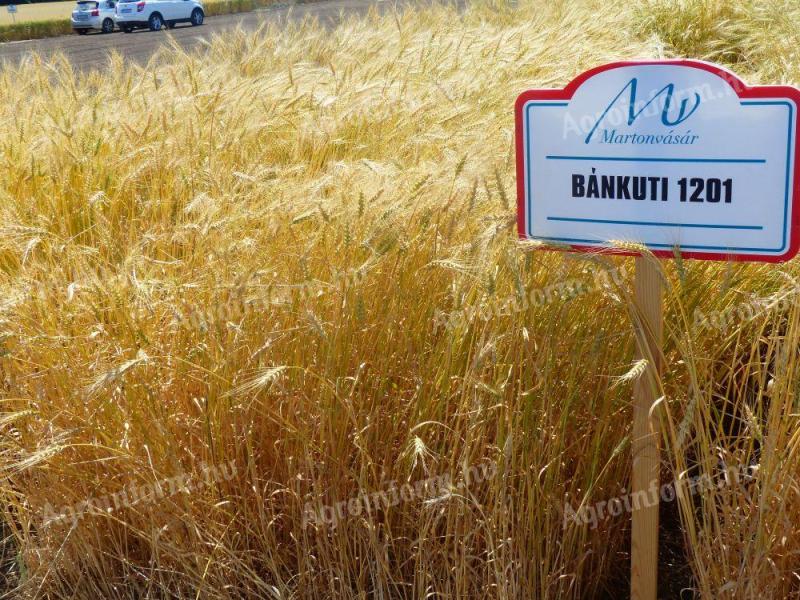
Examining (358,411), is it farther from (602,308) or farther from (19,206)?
(19,206)

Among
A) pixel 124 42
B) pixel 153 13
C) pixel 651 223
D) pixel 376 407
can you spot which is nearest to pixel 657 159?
pixel 651 223

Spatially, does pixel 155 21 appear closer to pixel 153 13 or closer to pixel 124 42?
pixel 153 13

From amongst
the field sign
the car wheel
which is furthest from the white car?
the field sign

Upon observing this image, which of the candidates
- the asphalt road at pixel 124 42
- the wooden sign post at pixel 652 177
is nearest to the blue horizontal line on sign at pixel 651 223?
the wooden sign post at pixel 652 177

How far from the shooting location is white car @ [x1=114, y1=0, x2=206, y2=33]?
20.8 meters

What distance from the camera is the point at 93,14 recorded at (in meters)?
20.7

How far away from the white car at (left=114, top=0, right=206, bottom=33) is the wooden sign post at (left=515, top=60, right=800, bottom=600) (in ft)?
67.4

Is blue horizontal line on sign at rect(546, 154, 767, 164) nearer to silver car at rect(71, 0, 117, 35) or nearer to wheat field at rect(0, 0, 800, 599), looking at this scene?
wheat field at rect(0, 0, 800, 599)

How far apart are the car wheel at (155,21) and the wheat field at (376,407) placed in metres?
20.5

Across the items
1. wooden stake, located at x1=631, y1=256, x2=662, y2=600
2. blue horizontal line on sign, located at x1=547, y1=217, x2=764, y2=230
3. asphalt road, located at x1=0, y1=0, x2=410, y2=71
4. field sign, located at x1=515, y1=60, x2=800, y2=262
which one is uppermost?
asphalt road, located at x1=0, y1=0, x2=410, y2=71

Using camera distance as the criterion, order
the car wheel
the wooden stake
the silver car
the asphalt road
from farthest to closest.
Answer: the car wheel < the silver car < the asphalt road < the wooden stake

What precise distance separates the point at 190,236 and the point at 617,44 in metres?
2.95

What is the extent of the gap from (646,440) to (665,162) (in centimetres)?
51

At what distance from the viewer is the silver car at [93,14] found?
68.0ft
